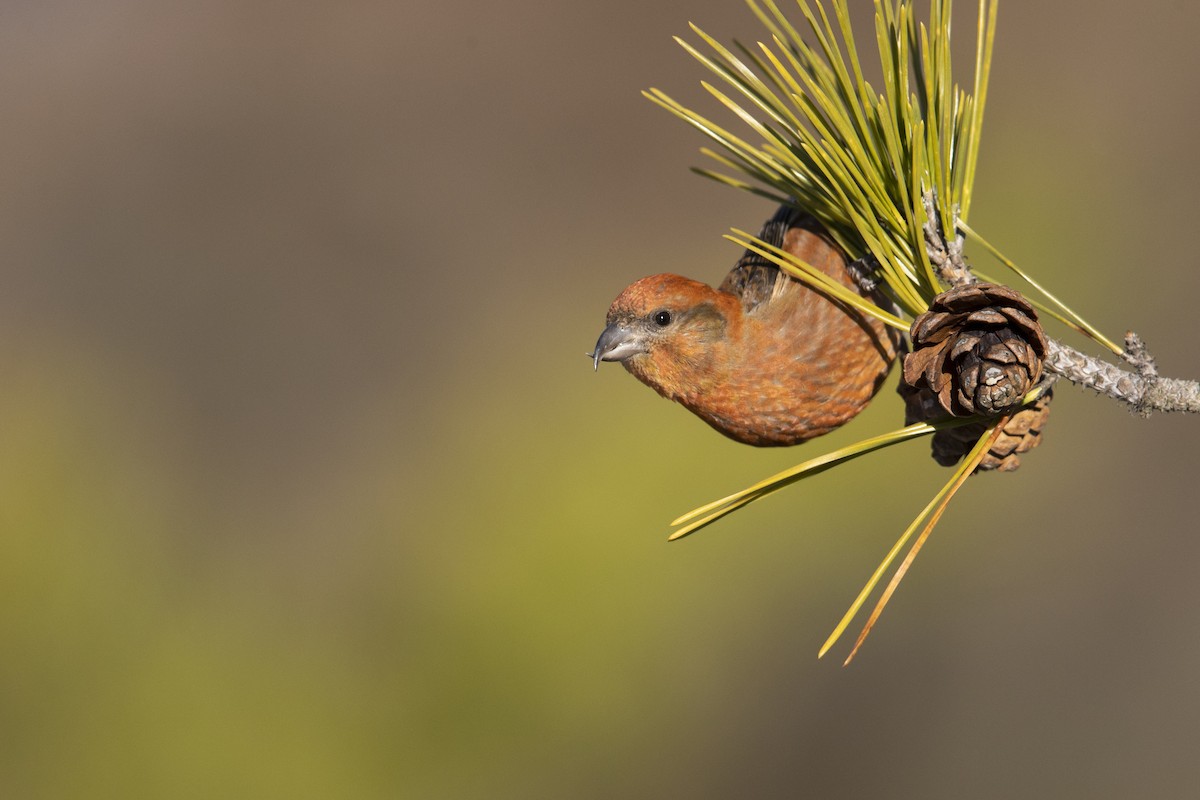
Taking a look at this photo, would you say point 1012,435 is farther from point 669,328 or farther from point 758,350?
point 669,328

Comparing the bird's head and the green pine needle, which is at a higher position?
the green pine needle

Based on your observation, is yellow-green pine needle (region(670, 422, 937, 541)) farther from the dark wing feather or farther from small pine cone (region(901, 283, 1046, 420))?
the dark wing feather

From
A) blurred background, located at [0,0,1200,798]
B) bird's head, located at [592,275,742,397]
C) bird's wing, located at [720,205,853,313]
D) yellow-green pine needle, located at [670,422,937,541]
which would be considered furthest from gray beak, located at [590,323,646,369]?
blurred background, located at [0,0,1200,798]

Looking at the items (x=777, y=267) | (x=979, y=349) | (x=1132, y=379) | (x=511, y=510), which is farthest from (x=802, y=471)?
(x=511, y=510)

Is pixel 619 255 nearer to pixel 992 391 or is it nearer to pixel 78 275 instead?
pixel 78 275

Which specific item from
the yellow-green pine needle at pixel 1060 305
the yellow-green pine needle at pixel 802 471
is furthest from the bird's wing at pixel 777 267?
the yellow-green pine needle at pixel 802 471

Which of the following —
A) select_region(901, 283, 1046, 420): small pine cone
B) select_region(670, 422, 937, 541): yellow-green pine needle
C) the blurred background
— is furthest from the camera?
the blurred background

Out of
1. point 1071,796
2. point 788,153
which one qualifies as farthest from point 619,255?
point 788,153
